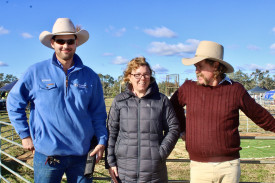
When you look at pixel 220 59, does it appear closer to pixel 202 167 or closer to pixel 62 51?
pixel 202 167

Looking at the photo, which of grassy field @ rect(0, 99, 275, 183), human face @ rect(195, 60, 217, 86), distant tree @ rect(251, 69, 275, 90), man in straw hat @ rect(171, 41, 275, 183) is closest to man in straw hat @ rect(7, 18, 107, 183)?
man in straw hat @ rect(171, 41, 275, 183)

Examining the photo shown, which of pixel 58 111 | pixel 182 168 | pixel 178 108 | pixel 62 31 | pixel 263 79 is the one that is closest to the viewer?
pixel 58 111

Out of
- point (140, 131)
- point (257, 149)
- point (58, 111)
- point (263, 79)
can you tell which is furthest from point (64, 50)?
point (263, 79)

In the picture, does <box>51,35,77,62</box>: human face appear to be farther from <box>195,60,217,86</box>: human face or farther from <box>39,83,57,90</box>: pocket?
<box>195,60,217,86</box>: human face

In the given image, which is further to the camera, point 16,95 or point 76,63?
point 76,63

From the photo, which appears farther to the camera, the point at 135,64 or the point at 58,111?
the point at 135,64

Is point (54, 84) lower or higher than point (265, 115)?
higher

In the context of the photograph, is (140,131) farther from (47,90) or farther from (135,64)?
(47,90)

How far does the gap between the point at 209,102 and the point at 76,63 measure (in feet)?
3.87

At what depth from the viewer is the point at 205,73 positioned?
242 centimetres

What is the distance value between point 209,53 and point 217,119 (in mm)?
565

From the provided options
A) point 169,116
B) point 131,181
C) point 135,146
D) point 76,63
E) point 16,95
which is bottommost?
point 131,181

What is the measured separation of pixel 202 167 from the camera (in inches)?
92.9

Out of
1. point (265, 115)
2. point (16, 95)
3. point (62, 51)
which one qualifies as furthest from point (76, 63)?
point (265, 115)
